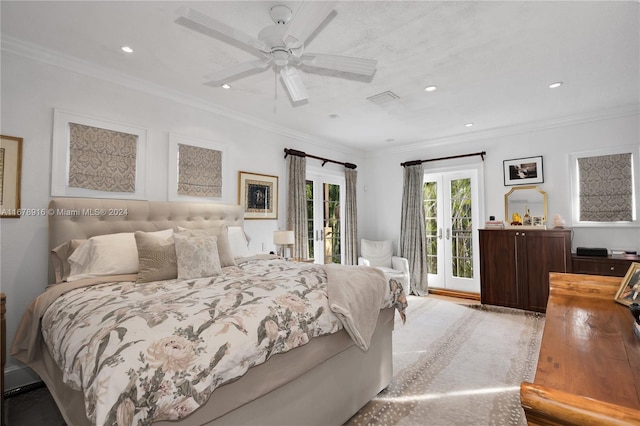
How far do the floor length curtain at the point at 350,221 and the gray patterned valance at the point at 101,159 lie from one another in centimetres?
370

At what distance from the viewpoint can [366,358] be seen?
2.19 meters

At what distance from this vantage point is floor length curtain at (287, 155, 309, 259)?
4680mm

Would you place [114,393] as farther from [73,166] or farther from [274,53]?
[73,166]

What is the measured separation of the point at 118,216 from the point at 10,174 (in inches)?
31.4

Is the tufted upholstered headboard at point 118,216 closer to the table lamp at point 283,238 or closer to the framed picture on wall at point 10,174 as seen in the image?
the framed picture on wall at point 10,174

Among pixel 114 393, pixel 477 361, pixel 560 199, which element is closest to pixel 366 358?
pixel 477 361

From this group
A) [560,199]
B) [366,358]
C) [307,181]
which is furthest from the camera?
[307,181]

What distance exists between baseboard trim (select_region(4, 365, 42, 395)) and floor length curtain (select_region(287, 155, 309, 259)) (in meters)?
2.98

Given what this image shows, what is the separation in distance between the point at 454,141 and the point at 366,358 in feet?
14.5

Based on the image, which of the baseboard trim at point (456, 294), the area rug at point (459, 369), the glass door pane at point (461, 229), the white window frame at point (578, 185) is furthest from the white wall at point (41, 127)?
the white window frame at point (578, 185)

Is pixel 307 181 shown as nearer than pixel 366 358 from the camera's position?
No

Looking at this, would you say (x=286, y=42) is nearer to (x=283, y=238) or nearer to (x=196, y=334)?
(x=196, y=334)

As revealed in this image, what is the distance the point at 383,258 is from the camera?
5.75 metres

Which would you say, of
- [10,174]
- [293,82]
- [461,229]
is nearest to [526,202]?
[461,229]
